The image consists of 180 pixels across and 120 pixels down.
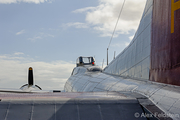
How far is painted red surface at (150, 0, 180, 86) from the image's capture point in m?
5.25

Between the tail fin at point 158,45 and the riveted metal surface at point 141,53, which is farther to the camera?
the riveted metal surface at point 141,53

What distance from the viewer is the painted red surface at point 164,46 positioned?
525cm

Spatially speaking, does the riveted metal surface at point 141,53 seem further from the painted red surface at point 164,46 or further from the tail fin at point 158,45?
the painted red surface at point 164,46

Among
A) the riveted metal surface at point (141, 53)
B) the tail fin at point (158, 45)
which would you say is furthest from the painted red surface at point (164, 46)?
the riveted metal surface at point (141, 53)

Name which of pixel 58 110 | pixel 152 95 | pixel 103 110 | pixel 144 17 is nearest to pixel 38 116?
pixel 58 110

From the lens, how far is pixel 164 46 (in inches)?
232

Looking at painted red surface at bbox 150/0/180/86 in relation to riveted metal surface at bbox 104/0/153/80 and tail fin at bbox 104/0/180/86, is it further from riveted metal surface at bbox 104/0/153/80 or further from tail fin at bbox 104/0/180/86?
riveted metal surface at bbox 104/0/153/80

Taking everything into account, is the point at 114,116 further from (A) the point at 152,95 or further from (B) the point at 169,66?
(B) the point at 169,66

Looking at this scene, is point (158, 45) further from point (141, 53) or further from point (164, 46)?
point (141, 53)

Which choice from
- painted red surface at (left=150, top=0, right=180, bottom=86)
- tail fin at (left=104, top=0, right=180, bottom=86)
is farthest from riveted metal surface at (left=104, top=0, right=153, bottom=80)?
painted red surface at (left=150, top=0, right=180, bottom=86)

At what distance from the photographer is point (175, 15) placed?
17.4ft

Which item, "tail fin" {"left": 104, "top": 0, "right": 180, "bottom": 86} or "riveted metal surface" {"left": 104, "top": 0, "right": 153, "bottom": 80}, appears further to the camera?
"riveted metal surface" {"left": 104, "top": 0, "right": 153, "bottom": 80}

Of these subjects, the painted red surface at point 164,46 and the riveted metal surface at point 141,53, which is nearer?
the painted red surface at point 164,46

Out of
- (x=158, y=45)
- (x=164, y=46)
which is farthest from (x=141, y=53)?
(x=164, y=46)
